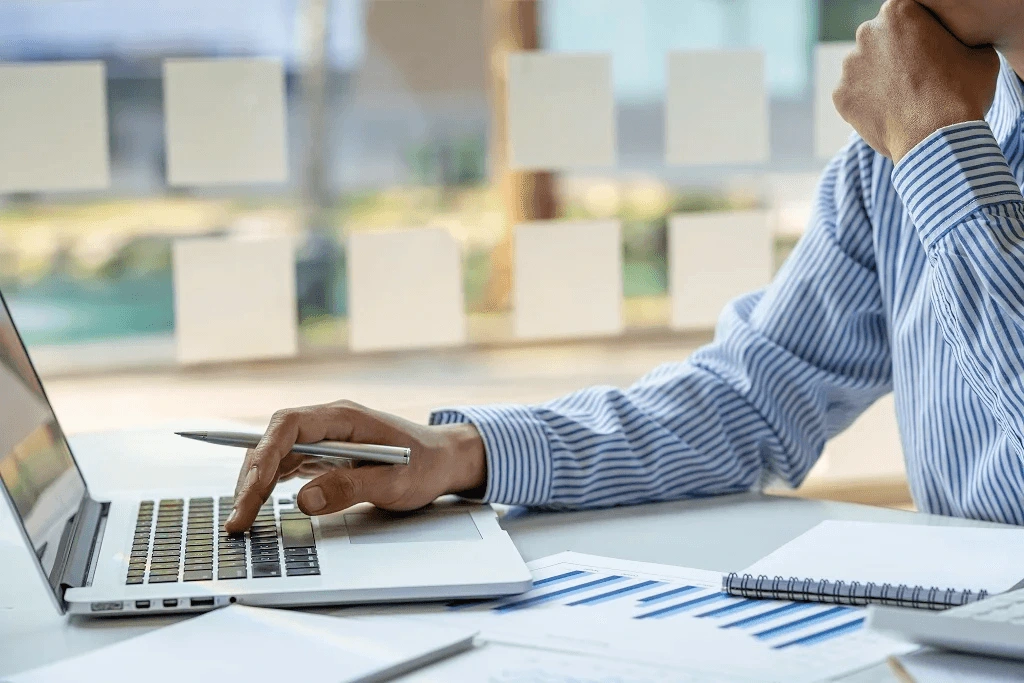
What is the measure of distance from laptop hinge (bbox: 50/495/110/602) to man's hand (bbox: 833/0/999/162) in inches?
27.5

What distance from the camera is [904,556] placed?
35.3 inches

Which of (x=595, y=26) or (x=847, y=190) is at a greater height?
(x=595, y=26)

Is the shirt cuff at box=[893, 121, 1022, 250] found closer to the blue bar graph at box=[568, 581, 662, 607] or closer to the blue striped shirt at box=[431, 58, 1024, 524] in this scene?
the blue striped shirt at box=[431, 58, 1024, 524]

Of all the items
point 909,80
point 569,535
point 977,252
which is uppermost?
point 909,80

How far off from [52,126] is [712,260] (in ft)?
3.96

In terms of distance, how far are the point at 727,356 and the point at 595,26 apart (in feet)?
3.95

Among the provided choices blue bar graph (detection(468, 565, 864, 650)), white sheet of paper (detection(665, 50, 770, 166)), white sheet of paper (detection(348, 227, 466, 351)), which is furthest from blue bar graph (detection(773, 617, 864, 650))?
white sheet of paper (detection(665, 50, 770, 166))

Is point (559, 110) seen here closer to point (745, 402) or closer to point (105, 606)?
point (745, 402)

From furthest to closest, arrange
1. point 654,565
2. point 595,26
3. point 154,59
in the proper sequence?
1. point 595,26
2. point 154,59
3. point 654,565

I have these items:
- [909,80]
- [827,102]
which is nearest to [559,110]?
[827,102]

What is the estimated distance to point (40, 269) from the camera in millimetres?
2123

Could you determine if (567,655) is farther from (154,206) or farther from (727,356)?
(154,206)

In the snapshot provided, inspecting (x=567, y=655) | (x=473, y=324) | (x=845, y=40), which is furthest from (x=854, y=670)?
(x=845, y=40)

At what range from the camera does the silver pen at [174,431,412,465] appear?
1.01 meters
